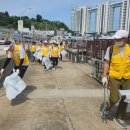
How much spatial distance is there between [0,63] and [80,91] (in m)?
3.18

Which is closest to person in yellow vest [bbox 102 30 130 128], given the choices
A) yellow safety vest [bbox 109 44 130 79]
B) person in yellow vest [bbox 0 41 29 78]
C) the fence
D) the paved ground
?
yellow safety vest [bbox 109 44 130 79]

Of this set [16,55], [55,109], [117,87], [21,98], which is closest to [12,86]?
[21,98]

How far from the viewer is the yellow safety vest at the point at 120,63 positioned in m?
5.82

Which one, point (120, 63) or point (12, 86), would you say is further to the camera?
point (12, 86)

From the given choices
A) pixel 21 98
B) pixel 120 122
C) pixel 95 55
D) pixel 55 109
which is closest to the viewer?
pixel 120 122

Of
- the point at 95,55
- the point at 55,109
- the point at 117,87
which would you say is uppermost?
the point at 117,87

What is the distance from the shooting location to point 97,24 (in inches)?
3452

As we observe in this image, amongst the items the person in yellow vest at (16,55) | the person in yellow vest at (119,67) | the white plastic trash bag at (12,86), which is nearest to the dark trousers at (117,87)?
the person in yellow vest at (119,67)

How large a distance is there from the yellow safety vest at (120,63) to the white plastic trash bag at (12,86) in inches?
113

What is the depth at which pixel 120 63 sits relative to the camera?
582cm

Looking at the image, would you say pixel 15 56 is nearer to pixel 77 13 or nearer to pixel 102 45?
pixel 102 45

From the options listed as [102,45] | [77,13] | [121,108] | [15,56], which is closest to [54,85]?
[15,56]

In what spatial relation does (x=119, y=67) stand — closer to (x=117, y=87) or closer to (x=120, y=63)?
(x=120, y=63)

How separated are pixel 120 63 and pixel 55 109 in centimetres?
212
